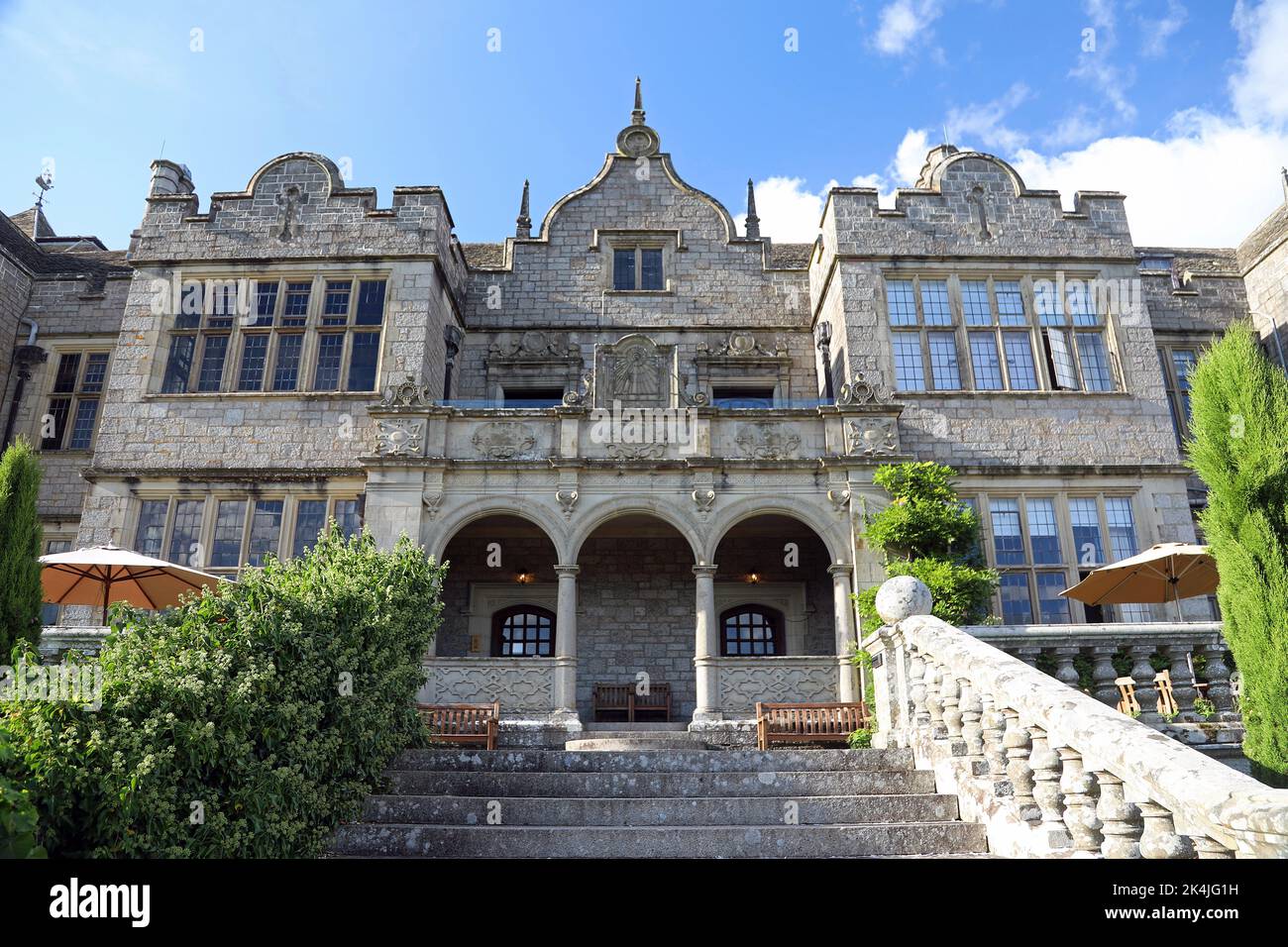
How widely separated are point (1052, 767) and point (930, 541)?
6890 millimetres

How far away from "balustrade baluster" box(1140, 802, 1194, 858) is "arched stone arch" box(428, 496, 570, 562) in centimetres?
862

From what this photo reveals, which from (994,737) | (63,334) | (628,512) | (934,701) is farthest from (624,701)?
(63,334)

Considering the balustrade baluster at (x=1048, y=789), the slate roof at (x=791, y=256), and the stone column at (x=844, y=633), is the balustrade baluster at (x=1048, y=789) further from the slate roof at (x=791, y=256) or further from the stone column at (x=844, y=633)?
the slate roof at (x=791, y=256)

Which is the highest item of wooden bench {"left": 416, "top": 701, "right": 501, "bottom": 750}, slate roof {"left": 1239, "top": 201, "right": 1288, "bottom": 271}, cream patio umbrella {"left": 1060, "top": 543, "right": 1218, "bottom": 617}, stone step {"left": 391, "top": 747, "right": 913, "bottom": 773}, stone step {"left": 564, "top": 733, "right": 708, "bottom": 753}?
slate roof {"left": 1239, "top": 201, "right": 1288, "bottom": 271}

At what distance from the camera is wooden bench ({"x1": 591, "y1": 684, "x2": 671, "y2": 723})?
13578 millimetres

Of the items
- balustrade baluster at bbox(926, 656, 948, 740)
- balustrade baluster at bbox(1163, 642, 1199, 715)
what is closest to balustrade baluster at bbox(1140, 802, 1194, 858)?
balustrade baluster at bbox(926, 656, 948, 740)

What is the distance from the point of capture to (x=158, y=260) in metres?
15.0

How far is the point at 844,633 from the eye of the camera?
11.6 meters

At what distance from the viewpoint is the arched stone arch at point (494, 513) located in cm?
1194

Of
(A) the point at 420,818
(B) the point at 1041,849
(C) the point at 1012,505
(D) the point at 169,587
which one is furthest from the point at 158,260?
(B) the point at 1041,849

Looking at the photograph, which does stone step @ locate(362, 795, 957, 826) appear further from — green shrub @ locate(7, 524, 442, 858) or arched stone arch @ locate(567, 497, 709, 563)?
arched stone arch @ locate(567, 497, 709, 563)

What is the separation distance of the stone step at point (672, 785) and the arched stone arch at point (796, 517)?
5.55 m
